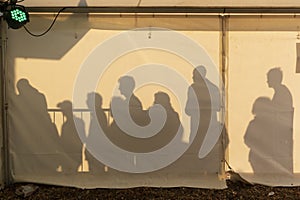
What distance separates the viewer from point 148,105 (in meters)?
4.81

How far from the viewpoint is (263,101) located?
483 cm

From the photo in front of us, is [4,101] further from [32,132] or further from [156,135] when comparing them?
[156,135]

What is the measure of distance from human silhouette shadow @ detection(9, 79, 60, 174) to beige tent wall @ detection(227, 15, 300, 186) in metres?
2.19

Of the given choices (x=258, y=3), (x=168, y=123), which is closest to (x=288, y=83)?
(x=258, y=3)

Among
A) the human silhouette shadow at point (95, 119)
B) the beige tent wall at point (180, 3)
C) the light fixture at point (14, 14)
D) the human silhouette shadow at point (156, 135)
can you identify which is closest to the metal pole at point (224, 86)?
the beige tent wall at point (180, 3)

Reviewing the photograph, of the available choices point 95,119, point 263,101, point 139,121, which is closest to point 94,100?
point 95,119

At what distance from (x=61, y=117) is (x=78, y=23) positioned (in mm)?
1151

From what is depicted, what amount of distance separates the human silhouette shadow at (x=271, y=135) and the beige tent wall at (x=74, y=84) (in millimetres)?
440

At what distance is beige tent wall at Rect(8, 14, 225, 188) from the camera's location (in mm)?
4758

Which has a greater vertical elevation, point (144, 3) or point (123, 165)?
point (144, 3)

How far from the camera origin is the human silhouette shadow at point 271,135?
4.83 metres

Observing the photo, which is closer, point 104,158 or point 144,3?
point 144,3

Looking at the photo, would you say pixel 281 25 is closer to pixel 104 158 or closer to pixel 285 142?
pixel 285 142

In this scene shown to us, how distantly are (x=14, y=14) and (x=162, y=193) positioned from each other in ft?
8.34
